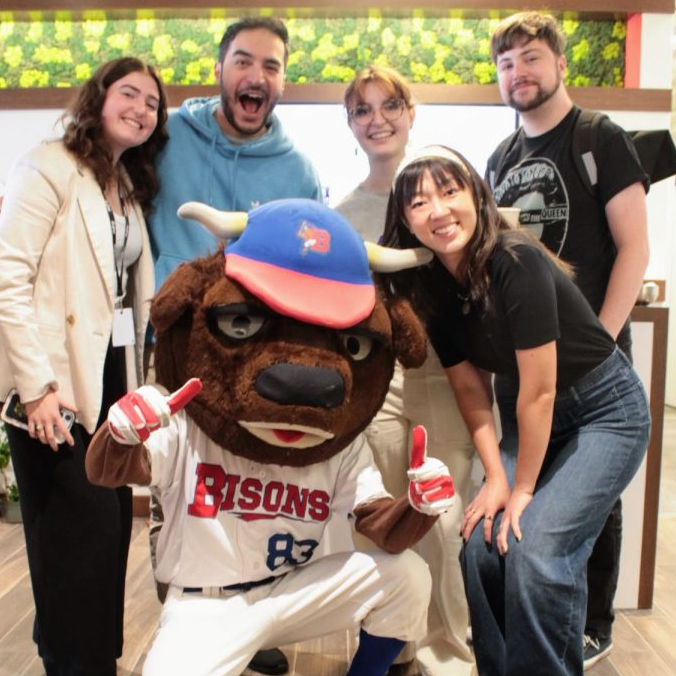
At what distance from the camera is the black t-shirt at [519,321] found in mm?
1483

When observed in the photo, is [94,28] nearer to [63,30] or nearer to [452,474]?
[63,30]

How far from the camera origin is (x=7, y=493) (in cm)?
344

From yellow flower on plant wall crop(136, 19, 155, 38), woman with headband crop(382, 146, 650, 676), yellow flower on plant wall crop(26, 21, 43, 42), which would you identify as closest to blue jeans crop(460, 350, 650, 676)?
woman with headband crop(382, 146, 650, 676)

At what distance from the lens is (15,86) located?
162 inches

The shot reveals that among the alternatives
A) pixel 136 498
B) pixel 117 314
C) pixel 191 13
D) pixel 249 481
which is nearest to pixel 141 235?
pixel 117 314

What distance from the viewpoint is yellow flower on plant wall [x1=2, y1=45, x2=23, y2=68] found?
160 inches

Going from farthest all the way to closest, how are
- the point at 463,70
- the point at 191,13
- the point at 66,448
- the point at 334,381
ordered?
1. the point at 463,70
2. the point at 191,13
3. the point at 66,448
4. the point at 334,381

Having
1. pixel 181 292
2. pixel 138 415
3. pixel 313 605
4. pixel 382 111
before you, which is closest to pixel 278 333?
pixel 181 292

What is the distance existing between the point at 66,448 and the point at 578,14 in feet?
12.2

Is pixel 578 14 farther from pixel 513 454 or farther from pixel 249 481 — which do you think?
pixel 249 481

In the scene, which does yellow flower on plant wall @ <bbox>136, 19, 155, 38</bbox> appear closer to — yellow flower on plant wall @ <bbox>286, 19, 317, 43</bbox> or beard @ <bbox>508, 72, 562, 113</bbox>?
yellow flower on plant wall @ <bbox>286, 19, 317, 43</bbox>

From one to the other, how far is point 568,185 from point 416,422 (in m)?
0.75

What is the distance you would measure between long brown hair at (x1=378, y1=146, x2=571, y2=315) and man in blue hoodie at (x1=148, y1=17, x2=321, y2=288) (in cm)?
43

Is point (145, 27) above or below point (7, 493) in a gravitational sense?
above
